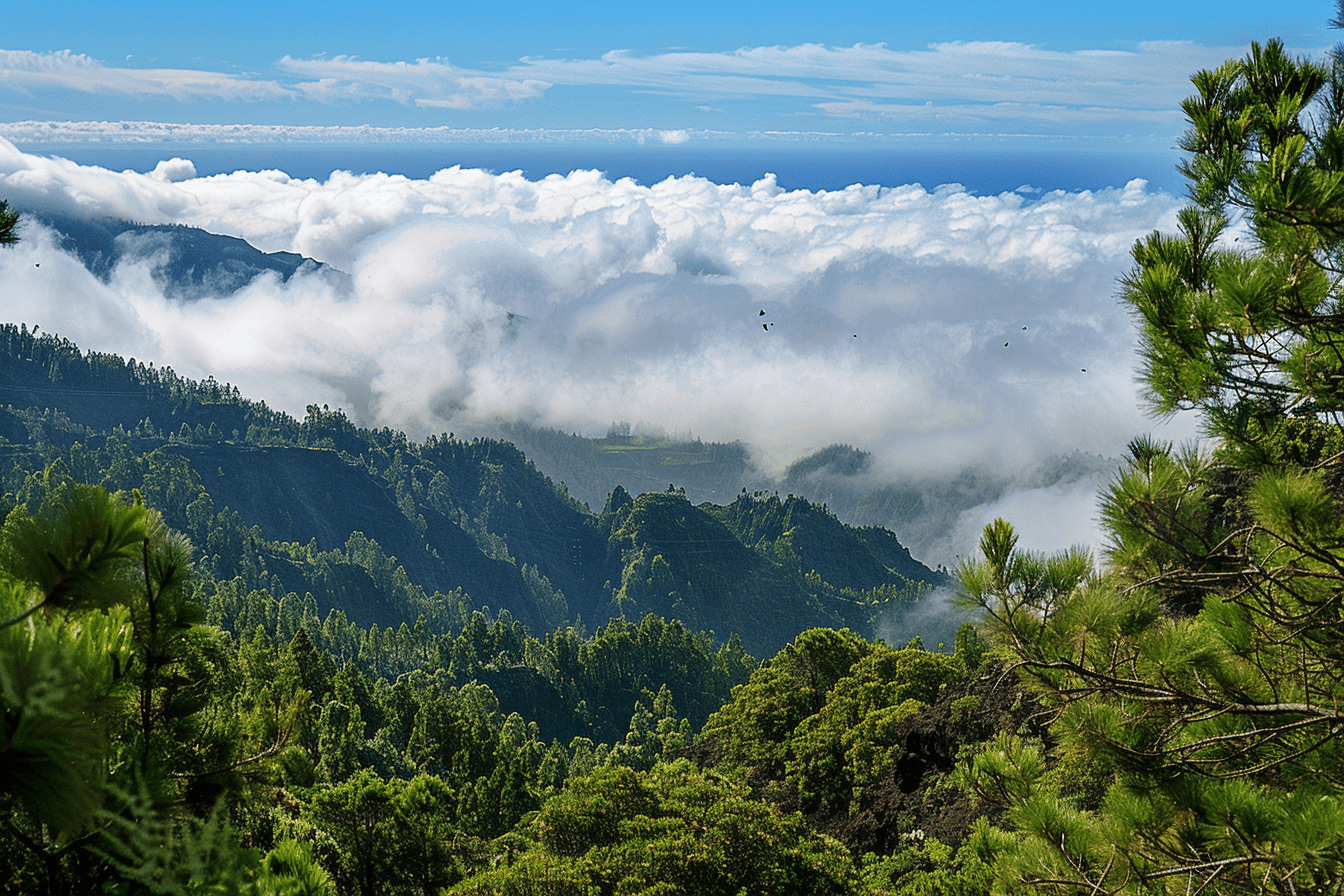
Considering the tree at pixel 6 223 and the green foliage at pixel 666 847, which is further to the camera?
the green foliage at pixel 666 847

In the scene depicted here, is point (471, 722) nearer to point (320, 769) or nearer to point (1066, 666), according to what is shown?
point (320, 769)

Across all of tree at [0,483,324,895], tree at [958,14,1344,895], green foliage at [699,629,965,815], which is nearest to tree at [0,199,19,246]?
tree at [0,483,324,895]

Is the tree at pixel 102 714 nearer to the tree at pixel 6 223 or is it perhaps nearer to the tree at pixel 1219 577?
the tree at pixel 6 223

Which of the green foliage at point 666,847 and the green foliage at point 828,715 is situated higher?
the green foliage at point 666,847

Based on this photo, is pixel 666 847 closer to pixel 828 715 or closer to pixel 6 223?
pixel 6 223

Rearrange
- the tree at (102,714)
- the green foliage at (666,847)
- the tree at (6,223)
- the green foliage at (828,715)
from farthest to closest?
the green foliage at (828,715) < the green foliage at (666,847) < the tree at (6,223) < the tree at (102,714)

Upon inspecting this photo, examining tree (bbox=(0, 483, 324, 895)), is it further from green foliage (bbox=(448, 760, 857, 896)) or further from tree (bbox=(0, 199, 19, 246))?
green foliage (bbox=(448, 760, 857, 896))

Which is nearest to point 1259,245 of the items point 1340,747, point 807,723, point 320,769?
point 1340,747

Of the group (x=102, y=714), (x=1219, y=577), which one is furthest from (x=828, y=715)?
(x=102, y=714)

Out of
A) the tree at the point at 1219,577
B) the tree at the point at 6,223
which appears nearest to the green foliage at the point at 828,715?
the tree at the point at 1219,577
